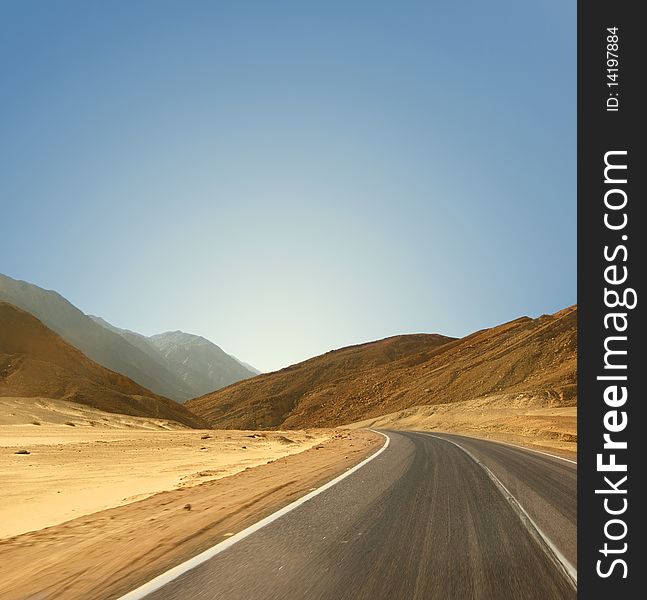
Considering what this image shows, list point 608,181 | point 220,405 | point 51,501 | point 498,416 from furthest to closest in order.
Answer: point 220,405 < point 498,416 < point 51,501 < point 608,181

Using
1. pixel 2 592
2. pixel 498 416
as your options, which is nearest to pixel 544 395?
pixel 498 416

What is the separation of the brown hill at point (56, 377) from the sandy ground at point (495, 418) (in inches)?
1373

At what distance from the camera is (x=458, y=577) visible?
15.3 ft

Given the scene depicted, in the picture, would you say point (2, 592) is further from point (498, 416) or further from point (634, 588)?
point (498, 416)

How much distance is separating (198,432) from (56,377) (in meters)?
38.8

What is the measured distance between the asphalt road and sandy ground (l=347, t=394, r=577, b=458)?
105ft

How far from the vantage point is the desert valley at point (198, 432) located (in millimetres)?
6145

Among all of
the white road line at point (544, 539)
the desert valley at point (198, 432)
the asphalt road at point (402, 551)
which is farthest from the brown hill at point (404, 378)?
the asphalt road at point (402, 551)

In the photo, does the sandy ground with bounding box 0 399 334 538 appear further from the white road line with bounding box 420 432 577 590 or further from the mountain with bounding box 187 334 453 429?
the mountain with bounding box 187 334 453 429

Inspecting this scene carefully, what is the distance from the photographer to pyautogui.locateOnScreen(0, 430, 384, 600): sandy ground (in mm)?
4512

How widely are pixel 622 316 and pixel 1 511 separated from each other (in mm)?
10826

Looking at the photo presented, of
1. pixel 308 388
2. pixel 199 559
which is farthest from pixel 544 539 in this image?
pixel 308 388

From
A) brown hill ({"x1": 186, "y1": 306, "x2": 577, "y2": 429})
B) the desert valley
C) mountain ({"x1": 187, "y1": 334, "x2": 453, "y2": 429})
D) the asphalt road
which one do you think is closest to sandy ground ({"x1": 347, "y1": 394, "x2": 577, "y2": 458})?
the desert valley

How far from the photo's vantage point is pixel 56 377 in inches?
2960
